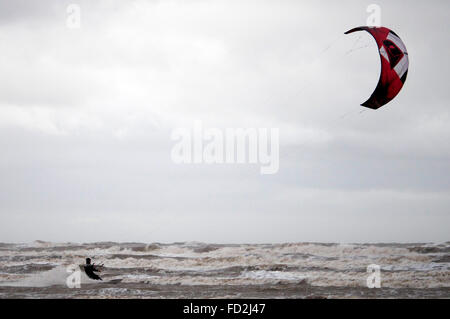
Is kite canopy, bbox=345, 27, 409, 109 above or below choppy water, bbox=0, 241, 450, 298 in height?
above

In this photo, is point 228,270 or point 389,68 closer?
point 389,68

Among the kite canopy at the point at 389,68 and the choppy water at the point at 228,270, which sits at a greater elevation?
the kite canopy at the point at 389,68

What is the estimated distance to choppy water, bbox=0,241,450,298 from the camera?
2059 cm

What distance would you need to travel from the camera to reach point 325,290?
21.2 metres

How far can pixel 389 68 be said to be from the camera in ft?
69.0

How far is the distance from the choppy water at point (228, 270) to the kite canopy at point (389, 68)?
7.08 metres

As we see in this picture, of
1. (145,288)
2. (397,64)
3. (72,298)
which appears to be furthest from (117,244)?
(397,64)

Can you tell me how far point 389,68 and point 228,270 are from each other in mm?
12244

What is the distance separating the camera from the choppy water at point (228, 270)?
811 inches

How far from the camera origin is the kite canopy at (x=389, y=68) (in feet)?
68.5

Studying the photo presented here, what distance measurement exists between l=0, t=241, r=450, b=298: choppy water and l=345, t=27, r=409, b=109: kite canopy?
708 centimetres
